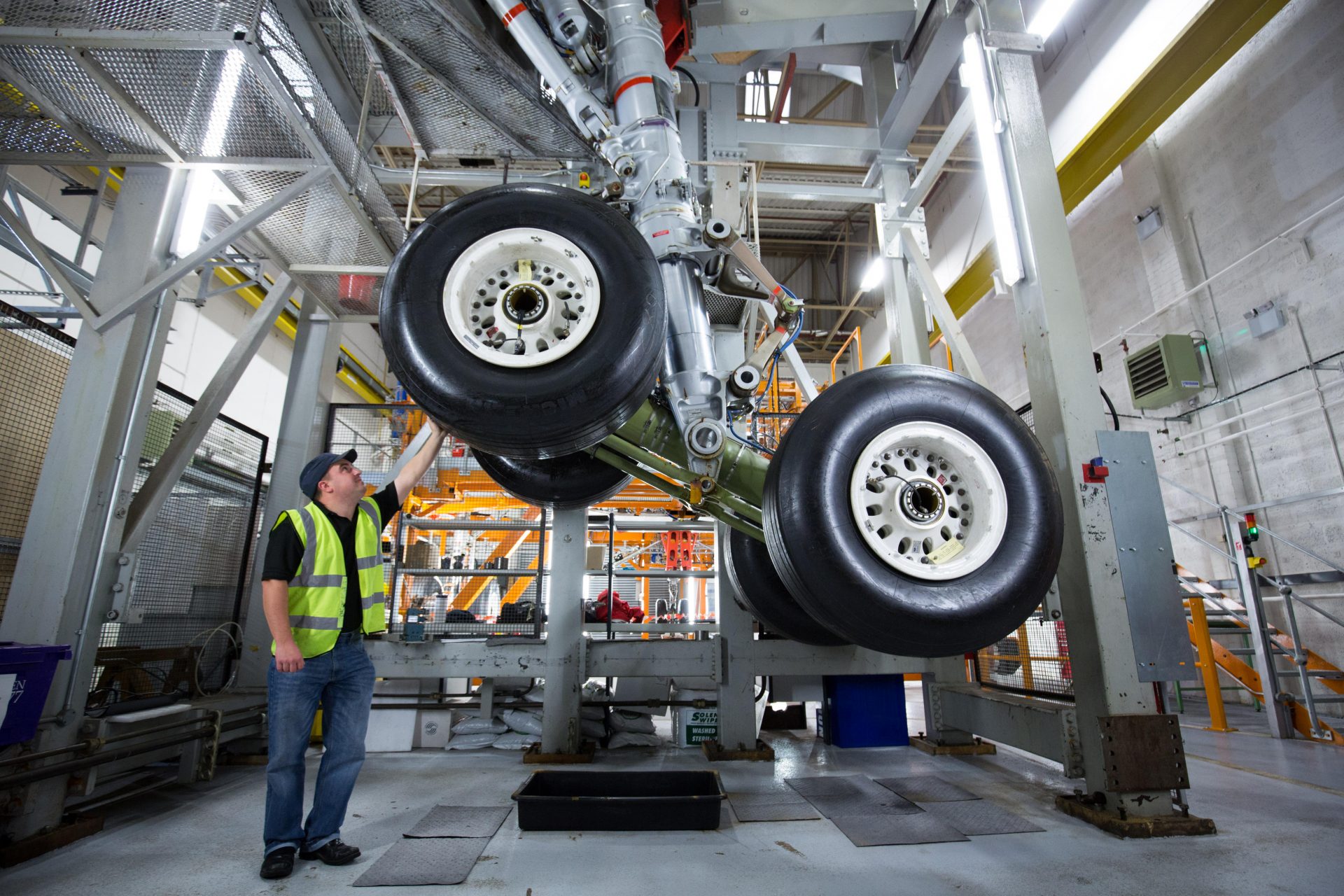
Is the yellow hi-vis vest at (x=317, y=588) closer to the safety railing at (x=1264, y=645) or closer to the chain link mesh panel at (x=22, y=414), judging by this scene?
the chain link mesh panel at (x=22, y=414)

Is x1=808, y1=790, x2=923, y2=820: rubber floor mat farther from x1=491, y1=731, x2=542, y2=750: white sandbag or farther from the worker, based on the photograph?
x1=491, y1=731, x2=542, y2=750: white sandbag

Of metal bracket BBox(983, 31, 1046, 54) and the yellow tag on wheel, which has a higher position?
metal bracket BBox(983, 31, 1046, 54)

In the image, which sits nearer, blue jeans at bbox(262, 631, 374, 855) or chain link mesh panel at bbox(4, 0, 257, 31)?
blue jeans at bbox(262, 631, 374, 855)

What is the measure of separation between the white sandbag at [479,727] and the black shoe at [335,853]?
8.05ft

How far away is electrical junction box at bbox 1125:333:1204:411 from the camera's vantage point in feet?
22.6

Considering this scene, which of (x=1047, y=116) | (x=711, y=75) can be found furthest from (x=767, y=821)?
(x=1047, y=116)

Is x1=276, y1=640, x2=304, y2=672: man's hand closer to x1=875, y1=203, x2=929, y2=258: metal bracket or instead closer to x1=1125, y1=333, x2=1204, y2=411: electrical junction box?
x1=875, y1=203, x2=929, y2=258: metal bracket

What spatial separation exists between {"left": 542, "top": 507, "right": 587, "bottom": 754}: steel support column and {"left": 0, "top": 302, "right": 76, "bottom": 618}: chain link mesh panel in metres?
3.01

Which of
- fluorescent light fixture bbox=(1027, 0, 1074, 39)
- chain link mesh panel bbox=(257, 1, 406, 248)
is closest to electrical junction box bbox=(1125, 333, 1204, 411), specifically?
fluorescent light fixture bbox=(1027, 0, 1074, 39)

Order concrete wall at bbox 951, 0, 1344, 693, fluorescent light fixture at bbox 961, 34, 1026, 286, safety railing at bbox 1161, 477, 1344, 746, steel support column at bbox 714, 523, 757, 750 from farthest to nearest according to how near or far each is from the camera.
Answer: concrete wall at bbox 951, 0, 1344, 693, safety railing at bbox 1161, 477, 1344, 746, steel support column at bbox 714, 523, 757, 750, fluorescent light fixture at bbox 961, 34, 1026, 286

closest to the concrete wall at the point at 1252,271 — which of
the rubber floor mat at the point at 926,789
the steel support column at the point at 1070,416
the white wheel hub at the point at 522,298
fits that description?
the steel support column at the point at 1070,416

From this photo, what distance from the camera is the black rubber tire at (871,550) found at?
2.05 metres

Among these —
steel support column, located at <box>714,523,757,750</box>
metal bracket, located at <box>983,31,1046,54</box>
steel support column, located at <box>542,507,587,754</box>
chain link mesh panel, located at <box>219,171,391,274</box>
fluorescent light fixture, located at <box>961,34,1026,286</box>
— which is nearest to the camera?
fluorescent light fixture, located at <box>961,34,1026,286</box>

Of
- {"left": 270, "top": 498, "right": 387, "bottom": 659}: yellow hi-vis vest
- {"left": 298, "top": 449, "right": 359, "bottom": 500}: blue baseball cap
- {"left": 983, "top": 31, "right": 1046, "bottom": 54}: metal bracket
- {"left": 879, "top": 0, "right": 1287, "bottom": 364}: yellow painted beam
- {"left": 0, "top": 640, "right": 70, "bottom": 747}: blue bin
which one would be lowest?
{"left": 0, "top": 640, "right": 70, "bottom": 747}: blue bin
